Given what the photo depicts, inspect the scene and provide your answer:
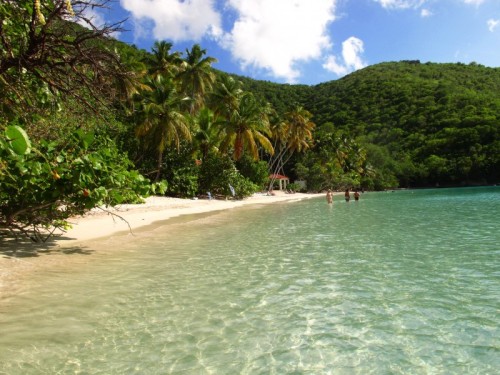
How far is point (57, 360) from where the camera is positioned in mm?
3822

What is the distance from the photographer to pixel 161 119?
27156 millimetres

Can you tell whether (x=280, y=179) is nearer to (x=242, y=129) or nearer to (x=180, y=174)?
(x=242, y=129)

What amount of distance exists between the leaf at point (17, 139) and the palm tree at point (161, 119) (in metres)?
24.0

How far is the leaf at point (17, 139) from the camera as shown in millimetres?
2965

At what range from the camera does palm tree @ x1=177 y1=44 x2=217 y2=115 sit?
38.1 metres

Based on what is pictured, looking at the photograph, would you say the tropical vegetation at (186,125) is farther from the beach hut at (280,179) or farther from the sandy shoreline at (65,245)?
the beach hut at (280,179)

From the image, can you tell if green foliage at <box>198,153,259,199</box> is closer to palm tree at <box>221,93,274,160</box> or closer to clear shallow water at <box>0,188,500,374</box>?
palm tree at <box>221,93,274,160</box>

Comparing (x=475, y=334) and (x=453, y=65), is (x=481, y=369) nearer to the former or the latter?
(x=475, y=334)

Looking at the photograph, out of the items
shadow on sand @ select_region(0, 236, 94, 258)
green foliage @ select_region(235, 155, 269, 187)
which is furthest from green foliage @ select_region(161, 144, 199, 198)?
shadow on sand @ select_region(0, 236, 94, 258)

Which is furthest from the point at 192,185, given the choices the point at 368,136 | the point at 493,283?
the point at 368,136

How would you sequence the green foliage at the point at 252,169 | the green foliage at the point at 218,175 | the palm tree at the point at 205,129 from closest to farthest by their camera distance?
the palm tree at the point at 205,129 → the green foliage at the point at 218,175 → the green foliage at the point at 252,169

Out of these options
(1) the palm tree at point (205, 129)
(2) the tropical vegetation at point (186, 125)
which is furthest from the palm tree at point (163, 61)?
(1) the palm tree at point (205, 129)

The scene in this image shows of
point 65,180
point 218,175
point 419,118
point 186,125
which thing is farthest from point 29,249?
point 419,118

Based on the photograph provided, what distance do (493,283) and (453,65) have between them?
116m
